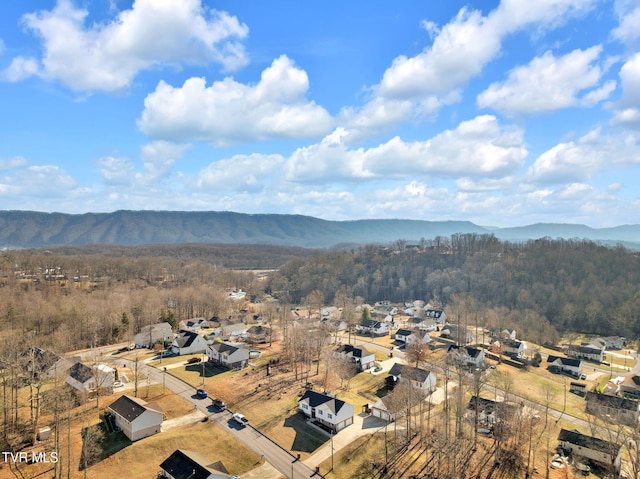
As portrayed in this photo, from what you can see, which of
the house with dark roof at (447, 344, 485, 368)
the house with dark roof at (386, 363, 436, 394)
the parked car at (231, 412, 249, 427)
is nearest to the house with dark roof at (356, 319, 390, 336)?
the house with dark roof at (447, 344, 485, 368)

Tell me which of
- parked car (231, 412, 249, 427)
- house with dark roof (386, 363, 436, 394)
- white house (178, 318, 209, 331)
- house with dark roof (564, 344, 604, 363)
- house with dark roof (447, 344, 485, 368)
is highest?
house with dark roof (386, 363, 436, 394)

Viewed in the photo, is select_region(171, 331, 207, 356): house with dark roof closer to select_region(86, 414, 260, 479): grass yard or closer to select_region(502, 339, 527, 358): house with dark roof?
select_region(86, 414, 260, 479): grass yard

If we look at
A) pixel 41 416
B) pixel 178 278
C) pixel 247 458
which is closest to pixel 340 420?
pixel 247 458

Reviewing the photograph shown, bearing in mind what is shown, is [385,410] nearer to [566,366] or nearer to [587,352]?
[566,366]

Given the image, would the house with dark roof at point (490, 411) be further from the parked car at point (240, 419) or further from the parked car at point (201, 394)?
the parked car at point (201, 394)

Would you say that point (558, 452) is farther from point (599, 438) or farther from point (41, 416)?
point (41, 416)

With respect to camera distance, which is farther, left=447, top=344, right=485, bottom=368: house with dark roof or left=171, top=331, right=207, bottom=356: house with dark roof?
left=171, top=331, right=207, bottom=356: house with dark roof

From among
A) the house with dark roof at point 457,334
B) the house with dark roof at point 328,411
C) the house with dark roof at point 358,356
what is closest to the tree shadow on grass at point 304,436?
the house with dark roof at point 328,411
